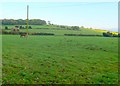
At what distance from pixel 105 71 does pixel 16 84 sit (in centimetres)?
472

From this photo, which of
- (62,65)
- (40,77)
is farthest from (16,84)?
(62,65)

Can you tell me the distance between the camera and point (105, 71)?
41.7 feet

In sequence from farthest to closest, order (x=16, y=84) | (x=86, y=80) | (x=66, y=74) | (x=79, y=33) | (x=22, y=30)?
(x=79, y=33)
(x=22, y=30)
(x=66, y=74)
(x=86, y=80)
(x=16, y=84)

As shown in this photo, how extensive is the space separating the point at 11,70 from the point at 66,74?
2285 mm

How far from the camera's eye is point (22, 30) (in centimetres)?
5059

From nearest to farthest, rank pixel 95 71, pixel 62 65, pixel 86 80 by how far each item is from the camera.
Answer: pixel 86 80 → pixel 95 71 → pixel 62 65

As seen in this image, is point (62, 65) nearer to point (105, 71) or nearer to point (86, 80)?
point (105, 71)

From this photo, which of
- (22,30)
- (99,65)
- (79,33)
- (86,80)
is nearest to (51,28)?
(79,33)

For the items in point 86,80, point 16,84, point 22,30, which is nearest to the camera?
point 16,84

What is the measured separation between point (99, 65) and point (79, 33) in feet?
142

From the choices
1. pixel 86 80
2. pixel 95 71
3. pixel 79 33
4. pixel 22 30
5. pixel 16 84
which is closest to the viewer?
pixel 16 84

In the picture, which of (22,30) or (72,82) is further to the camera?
(22,30)

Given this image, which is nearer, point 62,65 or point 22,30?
point 62,65

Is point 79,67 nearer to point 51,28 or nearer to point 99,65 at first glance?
point 99,65
